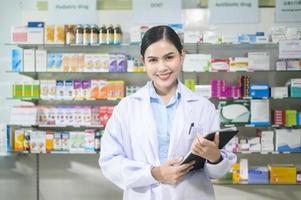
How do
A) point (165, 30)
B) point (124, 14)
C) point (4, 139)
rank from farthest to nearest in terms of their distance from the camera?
1. point (124, 14)
2. point (4, 139)
3. point (165, 30)

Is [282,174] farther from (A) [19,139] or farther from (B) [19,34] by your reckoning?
(B) [19,34]

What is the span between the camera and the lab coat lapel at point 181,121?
1.74 meters

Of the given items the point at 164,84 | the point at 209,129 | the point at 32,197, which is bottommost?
the point at 32,197

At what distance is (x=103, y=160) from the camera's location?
182 centimetres

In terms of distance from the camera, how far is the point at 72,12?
4.73 meters

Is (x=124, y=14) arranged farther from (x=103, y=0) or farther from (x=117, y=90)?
(x=117, y=90)

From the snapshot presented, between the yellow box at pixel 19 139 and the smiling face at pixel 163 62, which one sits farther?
the yellow box at pixel 19 139

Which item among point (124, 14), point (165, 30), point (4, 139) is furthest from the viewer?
point (124, 14)

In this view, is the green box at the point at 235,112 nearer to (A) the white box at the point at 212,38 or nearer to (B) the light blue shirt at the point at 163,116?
(A) the white box at the point at 212,38

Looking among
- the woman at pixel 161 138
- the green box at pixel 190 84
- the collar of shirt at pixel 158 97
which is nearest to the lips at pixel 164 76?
the woman at pixel 161 138

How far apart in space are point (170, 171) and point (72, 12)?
3.49 meters

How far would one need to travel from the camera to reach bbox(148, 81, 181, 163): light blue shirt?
179 cm

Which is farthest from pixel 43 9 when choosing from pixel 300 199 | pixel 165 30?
pixel 300 199

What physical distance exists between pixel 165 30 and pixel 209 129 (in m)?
0.49
